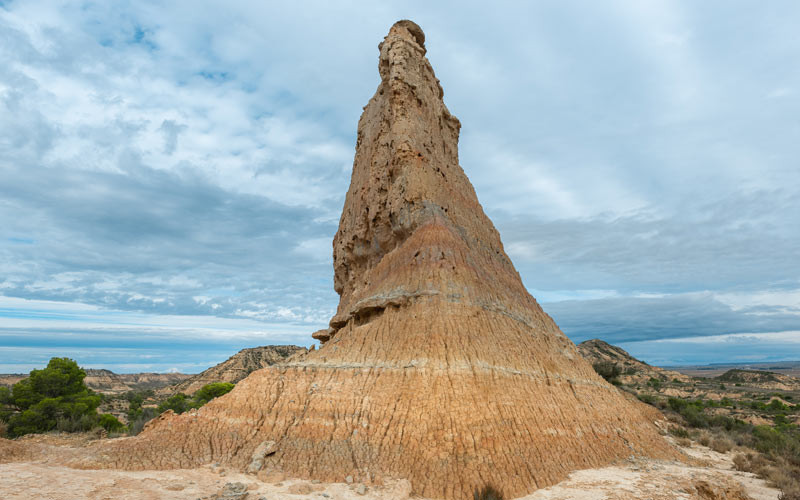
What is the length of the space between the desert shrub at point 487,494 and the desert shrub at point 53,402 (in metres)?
22.9

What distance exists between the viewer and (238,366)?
2510 inches

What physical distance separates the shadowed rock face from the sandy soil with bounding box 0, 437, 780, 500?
2.01 ft

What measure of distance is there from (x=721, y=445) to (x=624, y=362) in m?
53.9

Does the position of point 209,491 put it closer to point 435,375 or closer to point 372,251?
point 435,375

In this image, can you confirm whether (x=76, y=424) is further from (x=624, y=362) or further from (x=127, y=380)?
(x=127, y=380)

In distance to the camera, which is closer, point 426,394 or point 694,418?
point 426,394

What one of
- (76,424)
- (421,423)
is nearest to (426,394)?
(421,423)

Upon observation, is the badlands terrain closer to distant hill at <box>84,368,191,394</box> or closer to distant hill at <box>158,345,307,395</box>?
distant hill at <box>158,345,307,395</box>

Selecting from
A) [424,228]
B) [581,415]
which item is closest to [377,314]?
[424,228]

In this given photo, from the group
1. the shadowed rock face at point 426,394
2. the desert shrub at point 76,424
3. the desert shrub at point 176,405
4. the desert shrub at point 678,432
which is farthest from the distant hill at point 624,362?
the desert shrub at point 76,424

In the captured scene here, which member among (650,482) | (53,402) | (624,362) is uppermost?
(53,402)

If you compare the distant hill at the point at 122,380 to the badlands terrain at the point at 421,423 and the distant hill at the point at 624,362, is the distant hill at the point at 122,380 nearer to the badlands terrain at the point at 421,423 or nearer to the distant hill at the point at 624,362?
the distant hill at the point at 624,362

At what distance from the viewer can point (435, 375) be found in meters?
13.9

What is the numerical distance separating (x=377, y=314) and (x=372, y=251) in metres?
6.18
